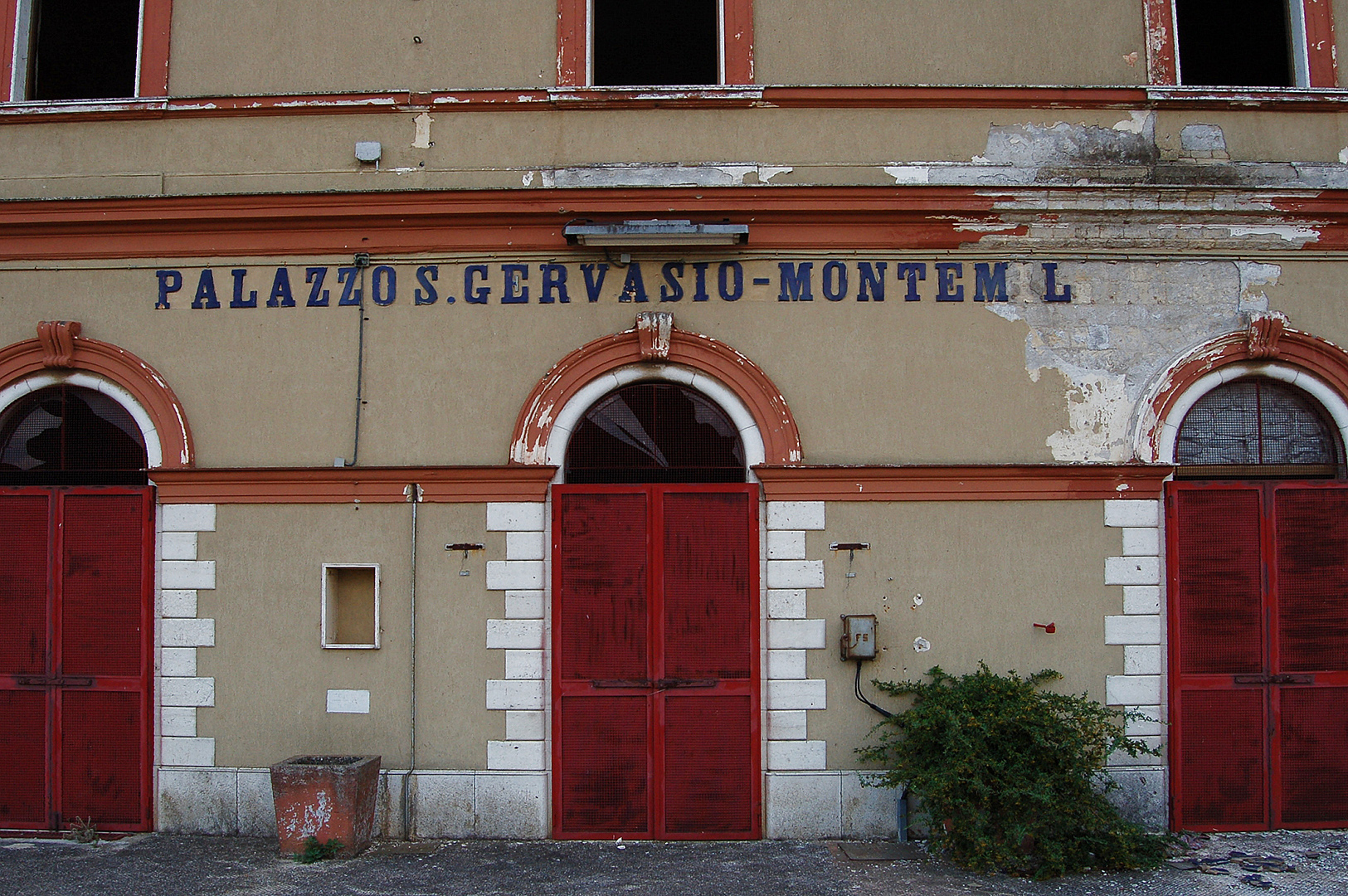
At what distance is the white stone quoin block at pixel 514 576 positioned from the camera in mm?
6902

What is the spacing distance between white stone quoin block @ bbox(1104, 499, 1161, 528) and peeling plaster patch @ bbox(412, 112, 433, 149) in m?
5.58

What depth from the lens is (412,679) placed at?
22.6 ft

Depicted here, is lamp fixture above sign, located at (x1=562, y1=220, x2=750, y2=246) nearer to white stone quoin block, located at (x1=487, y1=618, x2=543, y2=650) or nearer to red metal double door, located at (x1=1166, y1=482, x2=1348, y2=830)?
white stone quoin block, located at (x1=487, y1=618, x2=543, y2=650)

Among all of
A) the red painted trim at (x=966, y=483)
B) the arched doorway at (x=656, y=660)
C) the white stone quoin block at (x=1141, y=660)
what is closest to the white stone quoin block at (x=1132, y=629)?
the white stone quoin block at (x=1141, y=660)

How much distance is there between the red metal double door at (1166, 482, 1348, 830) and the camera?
6.89m

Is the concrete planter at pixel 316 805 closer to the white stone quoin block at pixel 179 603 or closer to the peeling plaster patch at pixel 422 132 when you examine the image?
the white stone quoin block at pixel 179 603

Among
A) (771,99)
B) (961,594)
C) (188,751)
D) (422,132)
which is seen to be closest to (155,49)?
(422,132)

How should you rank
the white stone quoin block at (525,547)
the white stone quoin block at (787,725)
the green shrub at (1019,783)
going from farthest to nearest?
the white stone quoin block at (525,547)
the white stone quoin block at (787,725)
the green shrub at (1019,783)

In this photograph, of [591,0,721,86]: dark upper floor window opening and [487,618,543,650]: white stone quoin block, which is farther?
[591,0,721,86]: dark upper floor window opening

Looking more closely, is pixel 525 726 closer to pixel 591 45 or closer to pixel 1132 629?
pixel 1132 629

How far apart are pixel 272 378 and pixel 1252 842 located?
757 centimetres

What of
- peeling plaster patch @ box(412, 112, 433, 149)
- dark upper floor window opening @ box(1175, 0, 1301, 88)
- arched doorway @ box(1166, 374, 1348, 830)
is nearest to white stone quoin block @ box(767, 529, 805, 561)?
arched doorway @ box(1166, 374, 1348, 830)

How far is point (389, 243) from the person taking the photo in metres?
7.18

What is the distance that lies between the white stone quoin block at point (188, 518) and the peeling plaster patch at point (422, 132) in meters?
3.03
